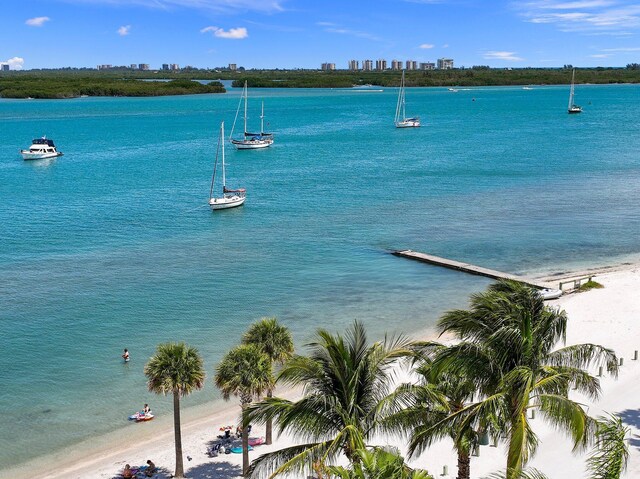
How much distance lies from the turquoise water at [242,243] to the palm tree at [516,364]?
58.3 ft

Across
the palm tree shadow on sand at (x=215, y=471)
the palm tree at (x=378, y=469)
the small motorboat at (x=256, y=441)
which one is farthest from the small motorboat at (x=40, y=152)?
the palm tree at (x=378, y=469)

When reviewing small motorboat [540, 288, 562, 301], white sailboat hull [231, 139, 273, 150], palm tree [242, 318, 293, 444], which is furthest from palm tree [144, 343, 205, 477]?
white sailboat hull [231, 139, 273, 150]

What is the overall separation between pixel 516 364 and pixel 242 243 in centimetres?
4524

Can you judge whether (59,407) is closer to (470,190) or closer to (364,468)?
(364,468)

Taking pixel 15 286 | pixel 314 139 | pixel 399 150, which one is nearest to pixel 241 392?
pixel 15 286

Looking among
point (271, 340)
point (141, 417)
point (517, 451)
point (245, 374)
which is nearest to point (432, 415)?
point (517, 451)

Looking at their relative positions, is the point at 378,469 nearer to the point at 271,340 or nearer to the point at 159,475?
the point at 271,340

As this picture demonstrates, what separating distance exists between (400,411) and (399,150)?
107 metres

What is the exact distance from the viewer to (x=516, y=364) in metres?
16.2

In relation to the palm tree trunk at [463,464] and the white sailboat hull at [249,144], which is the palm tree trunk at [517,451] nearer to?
the palm tree trunk at [463,464]

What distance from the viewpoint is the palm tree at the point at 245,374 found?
22859mm

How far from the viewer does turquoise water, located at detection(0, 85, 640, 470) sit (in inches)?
1430

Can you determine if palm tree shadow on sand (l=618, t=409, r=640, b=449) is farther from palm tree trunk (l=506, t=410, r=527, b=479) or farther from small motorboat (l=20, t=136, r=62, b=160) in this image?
small motorboat (l=20, t=136, r=62, b=160)

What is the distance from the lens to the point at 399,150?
121 metres
